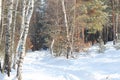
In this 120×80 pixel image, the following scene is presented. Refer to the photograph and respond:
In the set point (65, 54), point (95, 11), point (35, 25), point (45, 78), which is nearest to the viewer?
point (45, 78)

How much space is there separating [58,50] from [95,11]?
37.1 ft

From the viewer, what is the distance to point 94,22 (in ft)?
124

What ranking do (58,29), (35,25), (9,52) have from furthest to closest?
(35,25), (58,29), (9,52)

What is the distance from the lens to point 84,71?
1669 centimetres

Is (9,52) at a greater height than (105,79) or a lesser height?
greater

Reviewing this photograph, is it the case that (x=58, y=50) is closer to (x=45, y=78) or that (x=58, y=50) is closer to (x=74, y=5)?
(x=74, y=5)

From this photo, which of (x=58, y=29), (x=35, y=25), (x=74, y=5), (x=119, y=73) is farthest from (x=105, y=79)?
(x=35, y=25)

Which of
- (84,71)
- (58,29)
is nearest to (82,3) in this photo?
(58,29)

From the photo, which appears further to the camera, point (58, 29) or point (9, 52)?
point (58, 29)

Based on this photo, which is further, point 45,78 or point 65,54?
point 65,54

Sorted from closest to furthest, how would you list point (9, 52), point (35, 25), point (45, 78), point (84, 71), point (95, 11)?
point (45, 78)
point (9, 52)
point (84, 71)
point (95, 11)
point (35, 25)

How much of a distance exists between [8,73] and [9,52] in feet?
4.09

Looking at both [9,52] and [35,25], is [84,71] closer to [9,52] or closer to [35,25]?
[9,52]

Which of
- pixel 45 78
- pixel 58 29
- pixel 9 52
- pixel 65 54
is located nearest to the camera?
pixel 45 78
